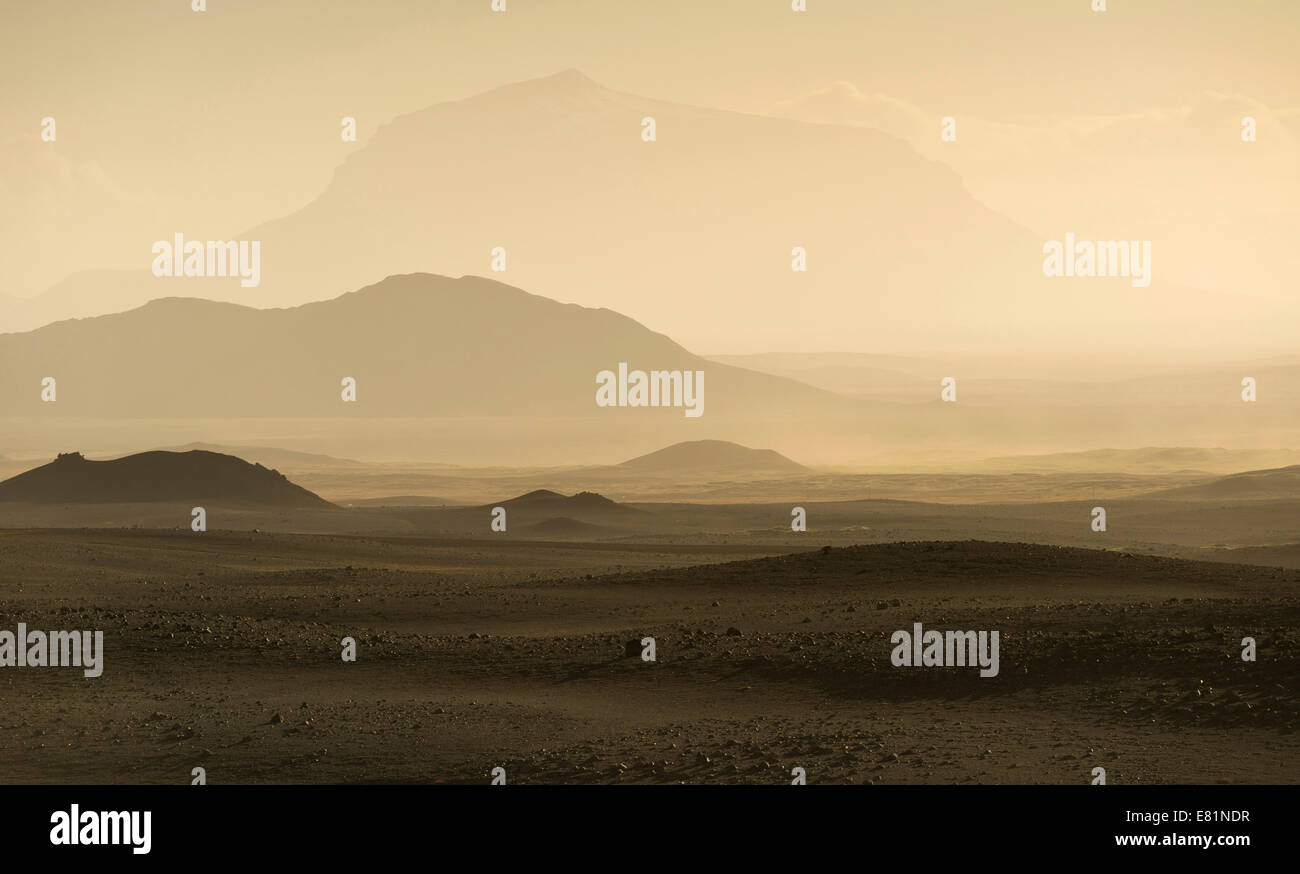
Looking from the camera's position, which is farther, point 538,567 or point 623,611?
point 538,567

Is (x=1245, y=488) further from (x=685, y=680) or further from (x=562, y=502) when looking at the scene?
(x=685, y=680)

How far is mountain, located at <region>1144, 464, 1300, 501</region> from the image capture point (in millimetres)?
99938

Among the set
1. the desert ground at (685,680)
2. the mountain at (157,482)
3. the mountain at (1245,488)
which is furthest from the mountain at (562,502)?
the desert ground at (685,680)

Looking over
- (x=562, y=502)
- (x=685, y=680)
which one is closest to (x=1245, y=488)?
(x=562, y=502)

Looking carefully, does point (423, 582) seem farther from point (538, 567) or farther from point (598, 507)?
point (598, 507)

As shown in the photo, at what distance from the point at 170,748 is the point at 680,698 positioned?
660 centimetres

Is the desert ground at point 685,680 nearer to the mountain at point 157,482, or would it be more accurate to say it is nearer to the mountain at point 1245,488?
the mountain at point 157,482

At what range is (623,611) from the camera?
26.8 m

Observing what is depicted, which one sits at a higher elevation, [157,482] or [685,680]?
[157,482]

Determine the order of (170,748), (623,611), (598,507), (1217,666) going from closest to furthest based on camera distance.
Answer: (170,748)
(1217,666)
(623,611)
(598,507)

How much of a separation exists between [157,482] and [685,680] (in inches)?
2986

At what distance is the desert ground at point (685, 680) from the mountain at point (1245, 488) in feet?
246

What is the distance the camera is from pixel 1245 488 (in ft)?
339
